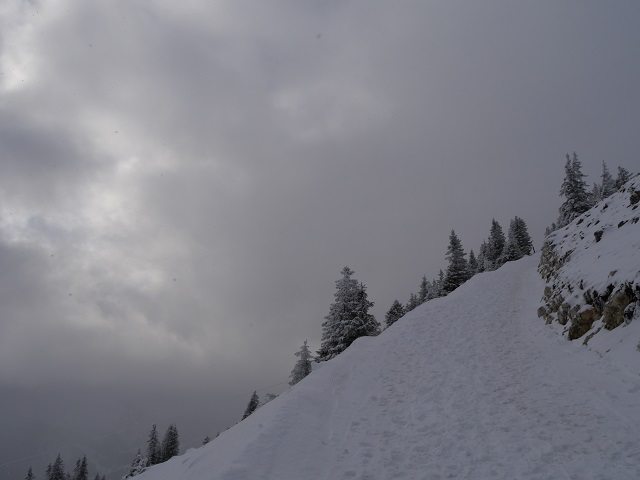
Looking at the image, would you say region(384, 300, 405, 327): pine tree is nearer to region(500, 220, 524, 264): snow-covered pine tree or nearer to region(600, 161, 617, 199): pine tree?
region(500, 220, 524, 264): snow-covered pine tree

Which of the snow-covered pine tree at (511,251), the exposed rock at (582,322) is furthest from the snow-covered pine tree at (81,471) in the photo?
the snow-covered pine tree at (511,251)

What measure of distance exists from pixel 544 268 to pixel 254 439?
31.1m

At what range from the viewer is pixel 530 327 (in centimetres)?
1992

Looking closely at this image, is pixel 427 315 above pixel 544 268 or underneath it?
underneath

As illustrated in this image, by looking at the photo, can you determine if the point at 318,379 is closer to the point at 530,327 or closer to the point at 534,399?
the point at 534,399

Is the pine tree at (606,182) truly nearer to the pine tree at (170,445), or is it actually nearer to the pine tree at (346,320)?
the pine tree at (346,320)

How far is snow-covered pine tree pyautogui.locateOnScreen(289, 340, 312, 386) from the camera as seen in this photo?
43697mm

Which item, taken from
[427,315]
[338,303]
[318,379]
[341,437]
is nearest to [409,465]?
[341,437]

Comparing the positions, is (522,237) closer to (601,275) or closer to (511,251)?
(511,251)

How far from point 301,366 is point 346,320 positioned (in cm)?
1141

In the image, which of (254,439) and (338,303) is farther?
(338,303)

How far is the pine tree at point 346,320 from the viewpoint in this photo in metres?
36.1

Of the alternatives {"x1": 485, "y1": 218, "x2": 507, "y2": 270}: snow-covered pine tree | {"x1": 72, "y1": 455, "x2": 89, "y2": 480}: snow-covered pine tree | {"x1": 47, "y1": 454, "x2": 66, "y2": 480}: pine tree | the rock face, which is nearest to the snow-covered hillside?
the rock face

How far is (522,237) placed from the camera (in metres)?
67.6
